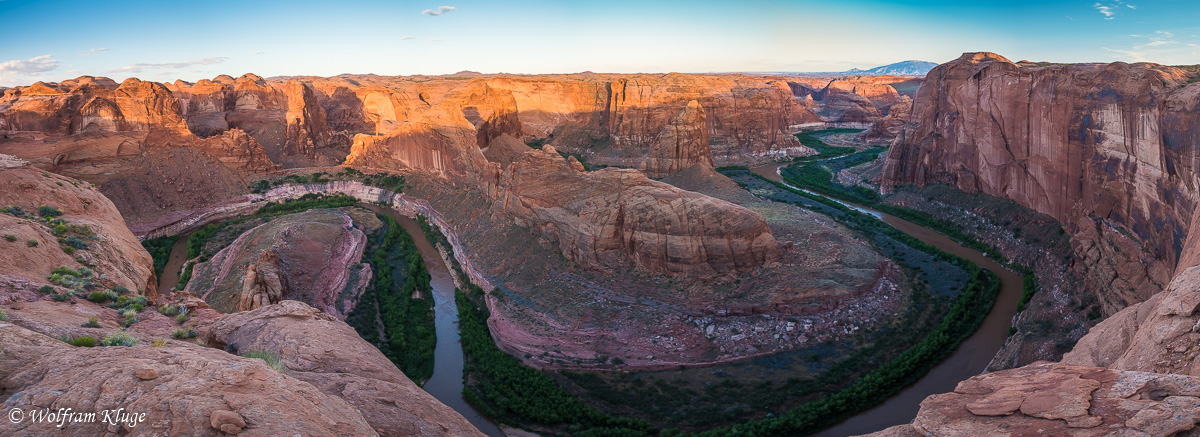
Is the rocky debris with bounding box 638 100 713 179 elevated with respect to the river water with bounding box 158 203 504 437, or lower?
elevated

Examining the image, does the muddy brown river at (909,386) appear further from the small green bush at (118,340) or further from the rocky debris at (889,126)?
the rocky debris at (889,126)

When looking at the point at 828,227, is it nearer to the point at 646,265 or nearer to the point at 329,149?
the point at 646,265

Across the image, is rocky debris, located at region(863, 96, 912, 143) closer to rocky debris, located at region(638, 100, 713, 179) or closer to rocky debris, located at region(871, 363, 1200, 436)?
rocky debris, located at region(638, 100, 713, 179)

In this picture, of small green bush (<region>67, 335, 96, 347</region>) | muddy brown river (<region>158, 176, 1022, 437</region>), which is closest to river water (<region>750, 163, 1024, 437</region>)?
muddy brown river (<region>158, 176, 1022, 437</region>)

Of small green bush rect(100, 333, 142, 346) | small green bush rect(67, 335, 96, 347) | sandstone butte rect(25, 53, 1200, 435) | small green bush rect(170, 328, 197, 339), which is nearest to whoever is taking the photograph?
small green bush rect(67, 335, 96, 347)

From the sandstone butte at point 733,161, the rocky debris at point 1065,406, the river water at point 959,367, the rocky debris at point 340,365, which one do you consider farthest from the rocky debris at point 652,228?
the rocky debris at point 1065,406

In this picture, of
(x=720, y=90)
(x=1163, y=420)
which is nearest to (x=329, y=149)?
(x=720, y=90)
